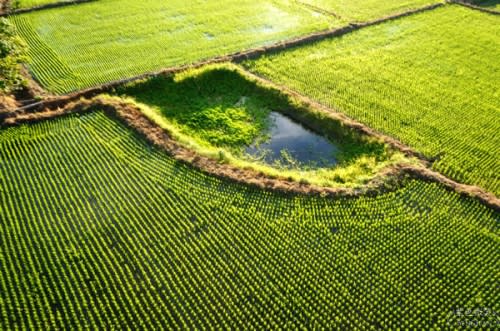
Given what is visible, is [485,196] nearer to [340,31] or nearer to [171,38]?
[340,31]

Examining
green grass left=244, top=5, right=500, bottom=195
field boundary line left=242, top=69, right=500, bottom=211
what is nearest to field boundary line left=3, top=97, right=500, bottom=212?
field boundary line left=242, top=69, right=500, bottom=211

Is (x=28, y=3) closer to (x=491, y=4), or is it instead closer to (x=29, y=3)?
(x=29, y=3)

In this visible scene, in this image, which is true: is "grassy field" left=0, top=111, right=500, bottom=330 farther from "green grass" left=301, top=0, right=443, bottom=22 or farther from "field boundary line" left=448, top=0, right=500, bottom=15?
"field boundary line" left=448, top=0, right=500, bottom=15

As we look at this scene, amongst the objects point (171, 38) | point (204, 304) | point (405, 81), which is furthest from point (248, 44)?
point (204, 304)

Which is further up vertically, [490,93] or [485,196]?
[490,93]

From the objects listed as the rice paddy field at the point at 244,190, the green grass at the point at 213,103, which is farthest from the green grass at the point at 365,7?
the green grass at the point at 213,103

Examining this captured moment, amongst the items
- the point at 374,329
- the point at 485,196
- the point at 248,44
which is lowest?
the point at 374,329
